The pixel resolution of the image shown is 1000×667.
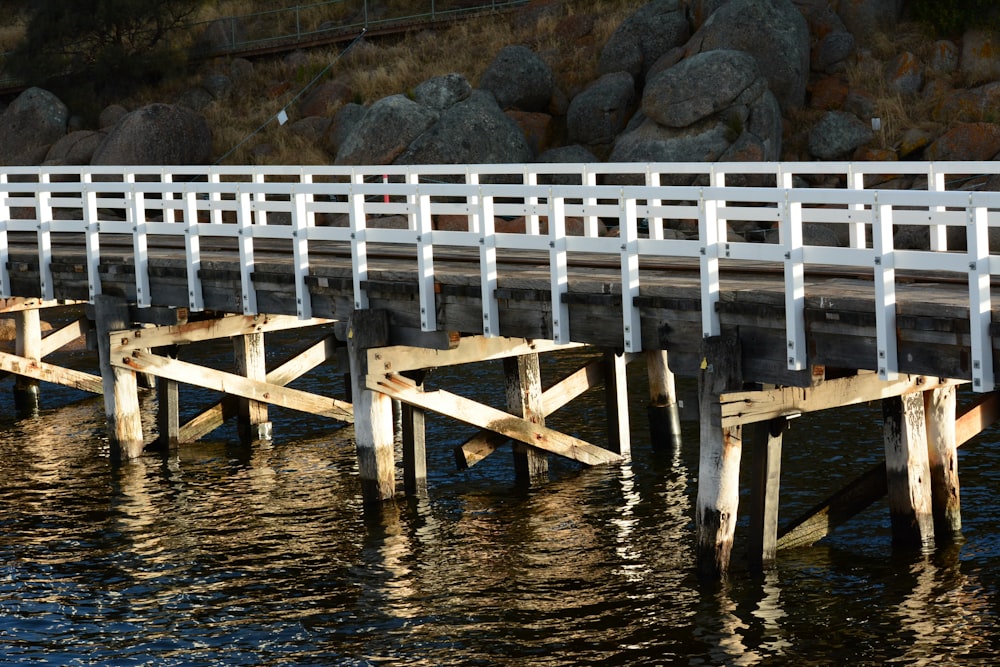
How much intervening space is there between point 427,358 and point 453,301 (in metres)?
1.35

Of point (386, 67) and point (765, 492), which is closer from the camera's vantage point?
point (765, 492)

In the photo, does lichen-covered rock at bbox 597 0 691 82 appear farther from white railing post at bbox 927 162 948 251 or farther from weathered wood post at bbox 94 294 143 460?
white railing post at bbox 927 162 948 251

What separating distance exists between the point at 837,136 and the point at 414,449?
899 inches

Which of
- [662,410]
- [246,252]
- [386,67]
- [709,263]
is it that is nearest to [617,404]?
[662,410]

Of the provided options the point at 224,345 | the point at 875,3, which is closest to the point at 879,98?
the point at 875,3

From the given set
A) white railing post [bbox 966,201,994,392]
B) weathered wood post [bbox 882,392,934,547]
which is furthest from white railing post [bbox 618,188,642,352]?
white railing post [bbox 966,201,994,392]

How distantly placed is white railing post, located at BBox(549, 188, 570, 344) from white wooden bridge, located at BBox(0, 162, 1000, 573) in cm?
2

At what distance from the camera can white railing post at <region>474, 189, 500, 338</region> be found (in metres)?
15.9

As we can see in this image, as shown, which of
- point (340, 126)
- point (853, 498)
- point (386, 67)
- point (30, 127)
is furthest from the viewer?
point (386, 67)

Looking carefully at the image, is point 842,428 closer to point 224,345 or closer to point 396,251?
point 396,251

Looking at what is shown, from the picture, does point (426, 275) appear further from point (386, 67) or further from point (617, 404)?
point (386, 67)

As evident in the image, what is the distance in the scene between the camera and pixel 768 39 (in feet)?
129

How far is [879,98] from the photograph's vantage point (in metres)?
39.6

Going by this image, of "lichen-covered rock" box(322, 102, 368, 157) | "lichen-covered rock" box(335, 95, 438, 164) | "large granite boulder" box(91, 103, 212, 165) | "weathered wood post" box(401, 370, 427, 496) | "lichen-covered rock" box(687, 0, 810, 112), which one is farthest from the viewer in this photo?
"lichen-covered rock" box(322, 102, 368, 157)
